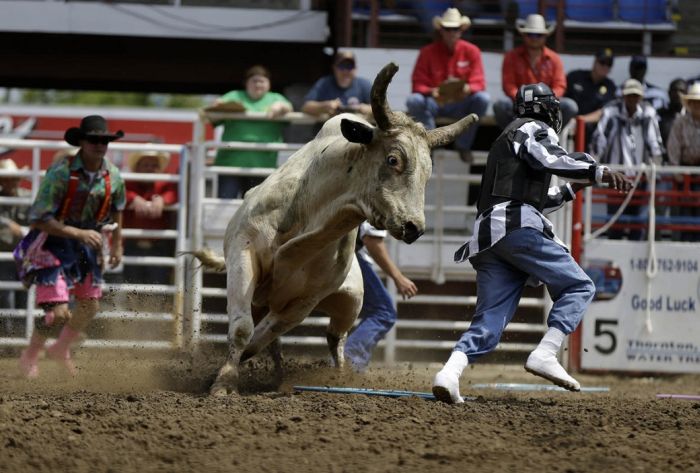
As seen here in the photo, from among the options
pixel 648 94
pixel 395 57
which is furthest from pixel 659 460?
pixel 395 57

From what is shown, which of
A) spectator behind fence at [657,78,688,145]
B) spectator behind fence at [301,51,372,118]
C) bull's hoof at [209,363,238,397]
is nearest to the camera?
bull's hoof at [209,363,238,397]

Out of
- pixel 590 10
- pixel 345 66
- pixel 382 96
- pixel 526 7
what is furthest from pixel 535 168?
pixel 590 10

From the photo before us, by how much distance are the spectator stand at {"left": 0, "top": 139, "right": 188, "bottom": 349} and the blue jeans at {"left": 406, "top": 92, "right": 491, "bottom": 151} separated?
2.17 meters

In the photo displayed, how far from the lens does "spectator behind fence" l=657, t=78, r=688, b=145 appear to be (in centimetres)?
1173

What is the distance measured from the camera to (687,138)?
11.1 meters

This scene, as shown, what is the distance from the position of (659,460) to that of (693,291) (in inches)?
247

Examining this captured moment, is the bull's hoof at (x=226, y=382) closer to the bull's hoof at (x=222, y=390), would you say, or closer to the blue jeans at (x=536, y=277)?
the bull's hoof at (x=222, y=390)

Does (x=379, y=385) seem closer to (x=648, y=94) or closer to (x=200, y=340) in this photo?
(x=200, y=340)

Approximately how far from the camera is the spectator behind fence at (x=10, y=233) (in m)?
10.9

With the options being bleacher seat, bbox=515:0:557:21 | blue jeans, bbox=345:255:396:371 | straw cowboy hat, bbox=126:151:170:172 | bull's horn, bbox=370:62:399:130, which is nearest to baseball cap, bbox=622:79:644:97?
bleacher seat, bbox=515:0:557:21

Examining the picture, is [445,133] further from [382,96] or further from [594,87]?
[594,87]

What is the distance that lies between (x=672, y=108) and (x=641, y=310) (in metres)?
2.28

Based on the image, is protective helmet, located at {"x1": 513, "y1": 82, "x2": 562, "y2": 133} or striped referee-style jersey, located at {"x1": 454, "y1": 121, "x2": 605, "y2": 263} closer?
striped referee-style jersey, located at {"x1": 454, "y1": 121, "x2": 605, "y2": 263}

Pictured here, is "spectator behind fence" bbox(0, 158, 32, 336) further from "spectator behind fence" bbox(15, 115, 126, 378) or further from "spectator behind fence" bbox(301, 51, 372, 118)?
"spectator behind fence" bbox(301, 51, 372, 118)
